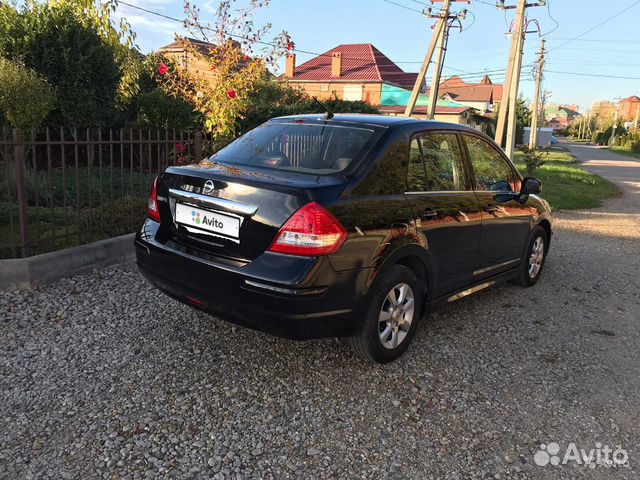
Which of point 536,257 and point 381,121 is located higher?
point 381,121

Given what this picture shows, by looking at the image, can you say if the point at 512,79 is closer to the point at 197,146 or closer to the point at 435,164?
the point at 197,146

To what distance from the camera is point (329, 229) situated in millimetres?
2934

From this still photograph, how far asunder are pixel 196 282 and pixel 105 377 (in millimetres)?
797

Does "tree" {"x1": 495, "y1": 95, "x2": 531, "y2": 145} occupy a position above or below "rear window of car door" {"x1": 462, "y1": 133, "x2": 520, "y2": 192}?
above

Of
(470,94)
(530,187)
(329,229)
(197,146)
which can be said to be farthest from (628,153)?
(329,229)

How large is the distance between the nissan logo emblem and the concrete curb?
2161 millimetres

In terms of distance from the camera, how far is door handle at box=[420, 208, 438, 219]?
362 cm

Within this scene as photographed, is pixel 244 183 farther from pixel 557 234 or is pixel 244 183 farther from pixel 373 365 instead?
pixel 557 234

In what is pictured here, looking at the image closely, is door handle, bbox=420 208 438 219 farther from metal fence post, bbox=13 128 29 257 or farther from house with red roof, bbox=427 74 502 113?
house with red roof, bbox=427 74 502 113

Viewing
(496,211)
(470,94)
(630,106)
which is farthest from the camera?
(630,106)

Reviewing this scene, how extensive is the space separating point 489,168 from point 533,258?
1.38 m

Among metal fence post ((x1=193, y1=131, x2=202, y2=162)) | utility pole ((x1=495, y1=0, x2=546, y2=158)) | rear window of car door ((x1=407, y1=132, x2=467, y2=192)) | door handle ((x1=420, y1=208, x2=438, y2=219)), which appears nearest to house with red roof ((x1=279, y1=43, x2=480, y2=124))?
utility pole ((x1=495, y1=0, x2=546, y2=158))

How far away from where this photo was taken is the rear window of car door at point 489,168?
14.6 ft

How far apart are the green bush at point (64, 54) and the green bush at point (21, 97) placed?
38.7 inches
